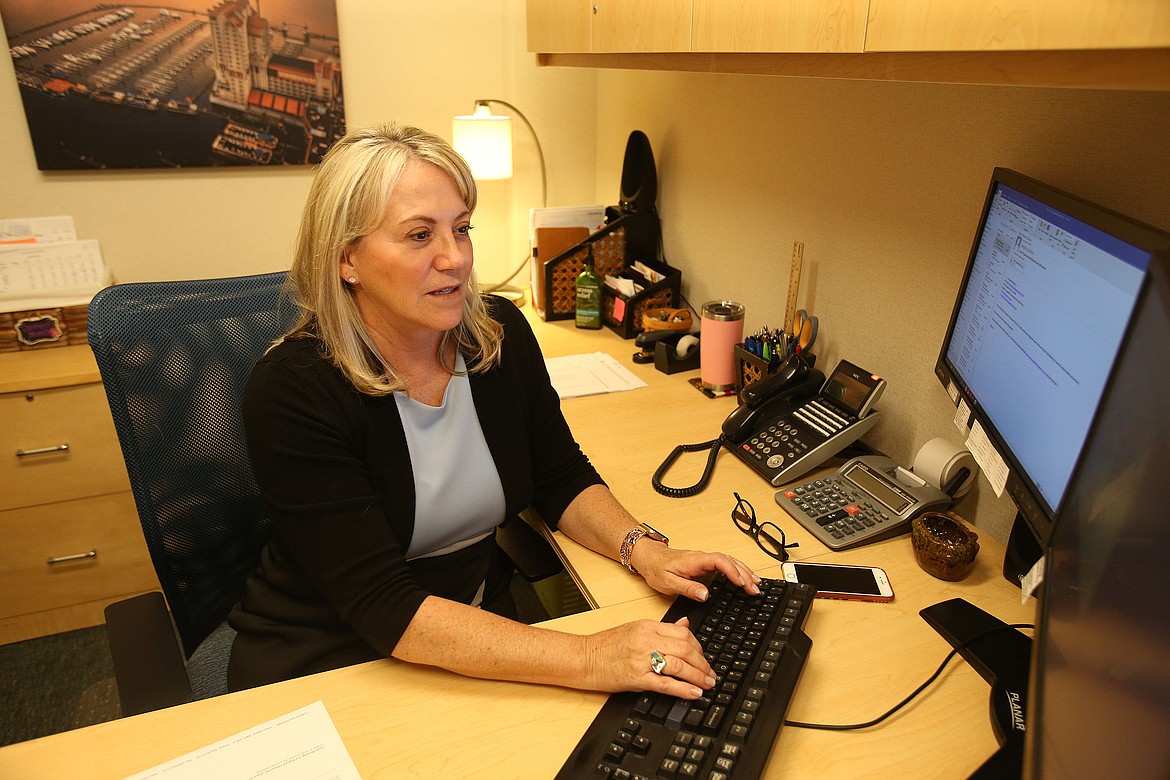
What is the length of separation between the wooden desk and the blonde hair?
432mm

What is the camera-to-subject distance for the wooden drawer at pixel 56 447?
204 centimetres

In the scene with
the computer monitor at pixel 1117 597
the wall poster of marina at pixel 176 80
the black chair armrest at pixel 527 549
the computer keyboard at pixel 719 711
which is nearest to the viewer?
the computer monitor at pixel 1117 597

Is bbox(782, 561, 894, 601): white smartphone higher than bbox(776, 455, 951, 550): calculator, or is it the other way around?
bbox(776, 455, 951, 550): calculator

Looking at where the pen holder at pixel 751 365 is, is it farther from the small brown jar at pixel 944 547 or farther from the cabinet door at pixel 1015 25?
the cabinet door at pixel 1015 25

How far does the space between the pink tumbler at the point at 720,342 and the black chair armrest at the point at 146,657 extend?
1182 mm

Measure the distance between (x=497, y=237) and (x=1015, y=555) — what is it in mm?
2024

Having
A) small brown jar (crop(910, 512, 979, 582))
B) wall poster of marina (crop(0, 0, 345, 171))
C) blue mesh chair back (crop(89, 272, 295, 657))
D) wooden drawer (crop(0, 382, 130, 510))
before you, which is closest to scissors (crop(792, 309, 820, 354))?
small brown jar (crop(910, 512, 979, 582))

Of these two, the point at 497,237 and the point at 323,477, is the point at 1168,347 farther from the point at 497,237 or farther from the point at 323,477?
the point at 497,237

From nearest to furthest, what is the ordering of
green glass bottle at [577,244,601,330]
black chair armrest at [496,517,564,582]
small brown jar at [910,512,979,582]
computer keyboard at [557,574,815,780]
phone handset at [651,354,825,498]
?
1. computer keyboard at [557,574,815,780]
2. small brown jar at [910,512,979,582]
3. black chair armrest at [496,517,564,582]
4. phone handset at [651,354,825,498]
5. green glass bottle at [577,244,601,330]

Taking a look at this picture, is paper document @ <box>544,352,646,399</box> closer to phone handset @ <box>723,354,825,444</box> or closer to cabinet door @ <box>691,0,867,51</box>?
phone handset @ <box>723,354,825,444</box>

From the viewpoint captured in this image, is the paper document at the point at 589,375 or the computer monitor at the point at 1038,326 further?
the paper document at the point at 589,375

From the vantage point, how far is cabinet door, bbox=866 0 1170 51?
63 centimetres

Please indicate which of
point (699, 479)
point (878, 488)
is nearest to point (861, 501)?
point (878, 488)

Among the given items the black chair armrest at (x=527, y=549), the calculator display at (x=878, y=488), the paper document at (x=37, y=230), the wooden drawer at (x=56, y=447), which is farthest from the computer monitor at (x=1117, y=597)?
the paper document at (x=37, y=230)
